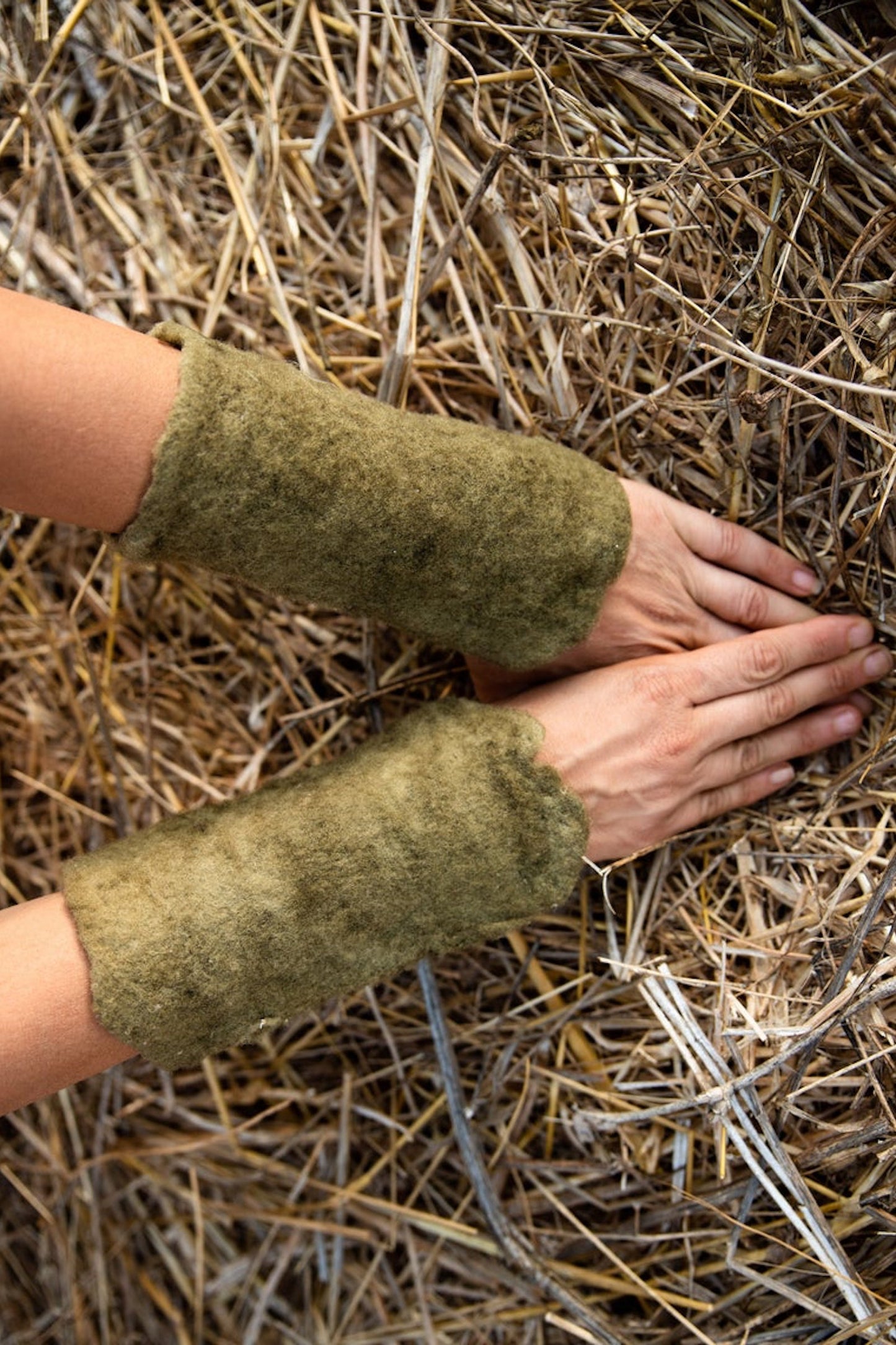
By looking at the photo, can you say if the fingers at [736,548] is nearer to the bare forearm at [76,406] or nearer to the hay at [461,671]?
the hay at [461,671]

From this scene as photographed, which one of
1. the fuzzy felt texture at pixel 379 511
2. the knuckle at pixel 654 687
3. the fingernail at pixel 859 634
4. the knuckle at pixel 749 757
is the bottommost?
the knuckle at pixel 749 757

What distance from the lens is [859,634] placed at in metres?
1.29

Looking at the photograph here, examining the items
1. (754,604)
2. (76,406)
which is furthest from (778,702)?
(76,406)

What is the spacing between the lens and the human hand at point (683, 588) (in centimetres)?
128

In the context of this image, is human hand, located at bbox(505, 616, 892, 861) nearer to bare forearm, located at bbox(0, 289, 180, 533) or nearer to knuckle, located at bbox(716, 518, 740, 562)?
knuckle, located at bbox(716, 518, 740, 562)

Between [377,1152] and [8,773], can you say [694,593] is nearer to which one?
[377,1152]

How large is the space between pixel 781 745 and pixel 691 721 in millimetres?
124

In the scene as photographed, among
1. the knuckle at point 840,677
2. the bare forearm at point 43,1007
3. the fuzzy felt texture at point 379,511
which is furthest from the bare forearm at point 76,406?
the knuckle at point 840,677

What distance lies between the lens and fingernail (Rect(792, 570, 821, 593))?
1.30 m

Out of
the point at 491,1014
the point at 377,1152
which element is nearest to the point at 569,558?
the point at 491,1014

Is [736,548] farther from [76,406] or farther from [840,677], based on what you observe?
[76,406]

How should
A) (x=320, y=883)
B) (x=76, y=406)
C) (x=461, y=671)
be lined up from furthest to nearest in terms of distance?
(x=461, y=671) < (x=320, y=883) < (x=76, y=406)

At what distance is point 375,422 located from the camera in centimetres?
114

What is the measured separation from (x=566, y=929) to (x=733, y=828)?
0.83 feet
